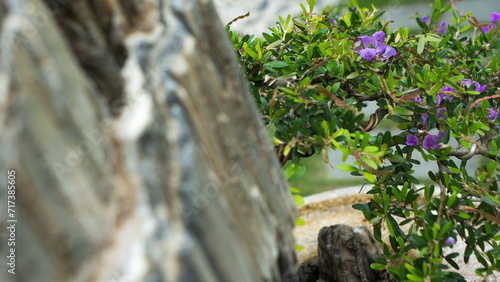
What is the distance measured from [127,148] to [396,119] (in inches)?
39.0

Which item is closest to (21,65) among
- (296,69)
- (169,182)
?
(169,182)

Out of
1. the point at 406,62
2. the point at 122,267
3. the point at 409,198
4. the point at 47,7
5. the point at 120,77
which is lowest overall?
the point at 409,198

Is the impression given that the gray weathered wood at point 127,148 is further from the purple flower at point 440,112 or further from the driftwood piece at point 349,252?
the driftwood piece at point 349,252

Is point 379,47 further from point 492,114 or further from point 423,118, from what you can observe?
point 492,114

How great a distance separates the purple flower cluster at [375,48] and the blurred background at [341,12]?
119cm

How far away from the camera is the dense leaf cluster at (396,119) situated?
99 centimetres

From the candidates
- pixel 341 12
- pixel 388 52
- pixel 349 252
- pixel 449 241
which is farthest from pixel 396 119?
pixel 341 12

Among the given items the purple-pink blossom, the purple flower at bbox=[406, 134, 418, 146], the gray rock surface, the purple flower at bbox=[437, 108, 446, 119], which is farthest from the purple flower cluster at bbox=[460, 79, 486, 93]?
the gray rock surface

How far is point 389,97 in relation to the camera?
1205mm

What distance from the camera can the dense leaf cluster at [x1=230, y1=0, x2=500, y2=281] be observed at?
0.99m

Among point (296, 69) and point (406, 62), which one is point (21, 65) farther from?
point (406, 62)

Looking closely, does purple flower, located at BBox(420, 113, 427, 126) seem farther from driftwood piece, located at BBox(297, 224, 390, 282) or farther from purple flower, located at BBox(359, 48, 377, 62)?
driftwood piece, located at BBox(297, 224, 390, 282)

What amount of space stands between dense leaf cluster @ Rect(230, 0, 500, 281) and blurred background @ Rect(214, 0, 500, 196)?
1.11 metres

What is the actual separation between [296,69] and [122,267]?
2.64ft
